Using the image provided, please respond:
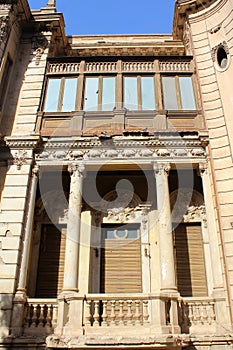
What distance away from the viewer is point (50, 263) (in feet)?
40.6

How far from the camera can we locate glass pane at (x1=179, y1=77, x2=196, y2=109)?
531 inches

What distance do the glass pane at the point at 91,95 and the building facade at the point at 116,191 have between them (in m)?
0.05

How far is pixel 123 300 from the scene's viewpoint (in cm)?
994

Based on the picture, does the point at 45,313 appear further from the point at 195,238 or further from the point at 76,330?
the point at 195,238

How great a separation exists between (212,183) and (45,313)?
6.65 m

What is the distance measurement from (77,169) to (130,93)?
397cm

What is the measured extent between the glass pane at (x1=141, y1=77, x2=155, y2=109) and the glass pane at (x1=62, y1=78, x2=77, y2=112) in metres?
2.74

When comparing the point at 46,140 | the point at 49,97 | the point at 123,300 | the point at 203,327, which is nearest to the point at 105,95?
the point at 49,97

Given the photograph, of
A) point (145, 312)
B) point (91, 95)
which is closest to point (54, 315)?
point (145, 312)

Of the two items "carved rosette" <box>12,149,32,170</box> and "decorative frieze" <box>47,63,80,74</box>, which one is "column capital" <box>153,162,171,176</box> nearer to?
"carved rosette" <box>12,149,32,170</box>

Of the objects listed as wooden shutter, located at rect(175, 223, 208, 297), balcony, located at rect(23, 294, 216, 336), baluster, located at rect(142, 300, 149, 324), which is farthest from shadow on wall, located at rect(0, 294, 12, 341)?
wooden shutter, located at rect(175, 223, 208, 297)

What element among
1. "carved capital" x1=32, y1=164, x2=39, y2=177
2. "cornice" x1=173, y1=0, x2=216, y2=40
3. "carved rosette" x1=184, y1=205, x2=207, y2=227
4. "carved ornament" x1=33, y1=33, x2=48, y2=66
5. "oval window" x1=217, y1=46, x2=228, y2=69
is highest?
"cornice" x1=173, y1=0, x2=216, y2=40

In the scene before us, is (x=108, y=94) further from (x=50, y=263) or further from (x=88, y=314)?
(x=88, y=314)

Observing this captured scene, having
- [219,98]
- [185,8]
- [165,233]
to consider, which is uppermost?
[185,8]
